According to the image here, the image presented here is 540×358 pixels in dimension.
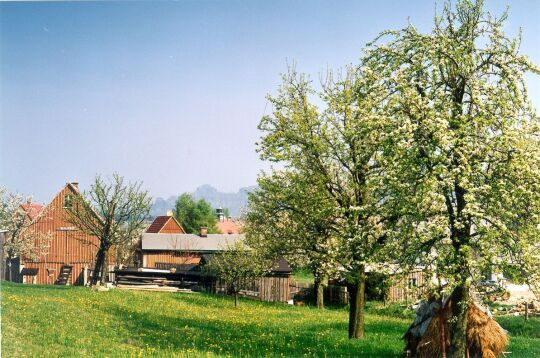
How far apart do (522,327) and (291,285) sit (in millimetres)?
21045

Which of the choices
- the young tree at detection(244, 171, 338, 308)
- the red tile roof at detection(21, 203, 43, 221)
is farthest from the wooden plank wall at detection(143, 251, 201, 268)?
the young tree at detection(244, 171, 338, 308)

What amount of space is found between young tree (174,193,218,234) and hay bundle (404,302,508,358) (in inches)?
3509

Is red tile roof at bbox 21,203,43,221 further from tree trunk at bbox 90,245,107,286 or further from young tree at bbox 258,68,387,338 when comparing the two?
young tree at bbox 258,68,387,338

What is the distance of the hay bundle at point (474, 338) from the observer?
17750 mm

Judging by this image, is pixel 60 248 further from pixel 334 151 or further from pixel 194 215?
pixel 334 151

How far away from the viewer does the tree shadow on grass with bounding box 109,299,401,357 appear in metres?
20.1

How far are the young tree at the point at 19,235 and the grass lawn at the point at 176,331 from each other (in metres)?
23.5

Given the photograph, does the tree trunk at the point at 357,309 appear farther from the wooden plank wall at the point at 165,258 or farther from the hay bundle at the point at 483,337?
the wooden plank wall at the point at 165,258

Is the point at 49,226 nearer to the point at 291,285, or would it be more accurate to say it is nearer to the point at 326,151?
the point at 291,285

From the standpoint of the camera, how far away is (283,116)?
78.5 ft

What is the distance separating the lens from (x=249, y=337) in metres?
23.7

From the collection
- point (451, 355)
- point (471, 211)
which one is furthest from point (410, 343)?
point (471, 211)

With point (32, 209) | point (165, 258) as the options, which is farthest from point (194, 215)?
point (32, 209)

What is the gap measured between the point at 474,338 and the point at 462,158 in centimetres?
615
